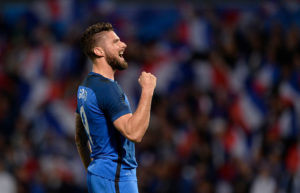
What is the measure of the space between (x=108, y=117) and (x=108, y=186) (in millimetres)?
476

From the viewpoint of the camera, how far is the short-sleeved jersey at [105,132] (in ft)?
12.4

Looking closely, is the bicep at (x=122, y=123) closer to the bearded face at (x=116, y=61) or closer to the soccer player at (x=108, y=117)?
the soccer player at (x=108, y=117)

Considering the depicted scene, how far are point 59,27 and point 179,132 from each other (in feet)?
13.7

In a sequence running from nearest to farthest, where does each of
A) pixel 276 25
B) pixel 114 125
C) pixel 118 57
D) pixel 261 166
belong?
pixel 114 125 < pixel 118 57 < pixel 261 166 < pixel 276 25

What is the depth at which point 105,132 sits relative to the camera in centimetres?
385

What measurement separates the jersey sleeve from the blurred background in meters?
4.79

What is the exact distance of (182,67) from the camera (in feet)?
33.9

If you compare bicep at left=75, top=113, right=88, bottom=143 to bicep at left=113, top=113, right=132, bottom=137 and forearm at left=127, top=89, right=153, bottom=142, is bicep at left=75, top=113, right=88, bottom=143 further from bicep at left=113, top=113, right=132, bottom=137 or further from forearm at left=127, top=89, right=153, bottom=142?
forearm at left=127, top=89, right=153, bottom=142

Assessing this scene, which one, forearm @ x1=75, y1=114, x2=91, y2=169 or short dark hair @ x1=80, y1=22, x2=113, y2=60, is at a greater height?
short dark hair @ x1=80, y1=22, x2=113, y2=60

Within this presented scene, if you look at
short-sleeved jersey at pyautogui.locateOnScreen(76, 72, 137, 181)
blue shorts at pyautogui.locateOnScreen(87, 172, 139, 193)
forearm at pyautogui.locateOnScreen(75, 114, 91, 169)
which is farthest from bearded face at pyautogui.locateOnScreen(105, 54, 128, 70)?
blue shorts at pyautogui.locateOnScreen(87, 172, 139, 193)

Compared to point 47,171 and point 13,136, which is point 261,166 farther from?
point 13,136

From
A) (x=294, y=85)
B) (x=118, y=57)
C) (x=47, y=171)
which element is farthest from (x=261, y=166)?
(x=118, y=57)

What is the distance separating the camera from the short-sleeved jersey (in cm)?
379

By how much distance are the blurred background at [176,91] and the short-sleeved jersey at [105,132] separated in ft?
15.1
